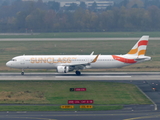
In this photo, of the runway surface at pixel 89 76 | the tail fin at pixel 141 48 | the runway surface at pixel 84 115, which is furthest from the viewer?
the tail fin at pixel 141 48

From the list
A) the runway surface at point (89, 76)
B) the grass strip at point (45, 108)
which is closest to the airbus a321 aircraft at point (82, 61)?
the runway surface at point (89, 76)

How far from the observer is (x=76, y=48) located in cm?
10131

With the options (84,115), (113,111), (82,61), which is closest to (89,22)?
(82,61)

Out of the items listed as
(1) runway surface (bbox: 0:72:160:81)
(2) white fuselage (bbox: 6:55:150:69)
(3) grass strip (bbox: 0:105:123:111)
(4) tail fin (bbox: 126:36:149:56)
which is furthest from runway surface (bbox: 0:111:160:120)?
(4) tail fin (bbox: 126:36:149:56)

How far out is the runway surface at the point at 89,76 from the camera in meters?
59.0

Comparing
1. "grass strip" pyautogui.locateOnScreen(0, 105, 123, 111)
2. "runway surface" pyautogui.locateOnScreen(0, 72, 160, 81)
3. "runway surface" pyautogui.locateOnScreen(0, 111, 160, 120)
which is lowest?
"runway surface" pyautogui.locateOnScreen(0, 111, 160, 120)

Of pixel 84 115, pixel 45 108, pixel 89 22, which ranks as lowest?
pixel 84 115

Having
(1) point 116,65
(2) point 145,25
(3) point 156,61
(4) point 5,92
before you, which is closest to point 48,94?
(4) point 5,92

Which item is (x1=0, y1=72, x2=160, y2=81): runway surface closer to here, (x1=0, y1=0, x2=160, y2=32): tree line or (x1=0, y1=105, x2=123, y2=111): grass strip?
(x1=0, y1=105, x2=123, y2=111): grass strip

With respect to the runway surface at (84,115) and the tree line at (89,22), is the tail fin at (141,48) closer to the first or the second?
the runway surface at (84,115)

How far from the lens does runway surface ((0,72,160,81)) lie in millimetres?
59000

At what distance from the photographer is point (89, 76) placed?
61062 millimetres

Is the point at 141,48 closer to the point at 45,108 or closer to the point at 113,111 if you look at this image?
the point at 113,111

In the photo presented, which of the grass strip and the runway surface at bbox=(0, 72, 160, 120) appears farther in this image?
the grass strip
